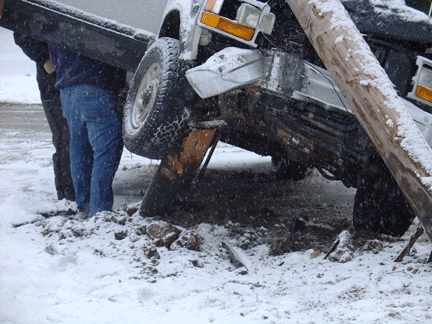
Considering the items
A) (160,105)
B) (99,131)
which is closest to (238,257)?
(160,105)

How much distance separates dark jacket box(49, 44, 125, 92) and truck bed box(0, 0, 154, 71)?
80 millimetres

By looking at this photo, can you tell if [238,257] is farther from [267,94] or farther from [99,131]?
[99,131]

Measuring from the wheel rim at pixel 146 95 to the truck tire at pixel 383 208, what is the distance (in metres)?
1.57

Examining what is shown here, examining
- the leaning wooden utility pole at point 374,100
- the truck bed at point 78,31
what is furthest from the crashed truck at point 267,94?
the truck bed at point 78,31

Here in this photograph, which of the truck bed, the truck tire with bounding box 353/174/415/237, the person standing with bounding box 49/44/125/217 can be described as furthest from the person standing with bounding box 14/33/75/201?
the truck tire with bounding box 353/174/415/237

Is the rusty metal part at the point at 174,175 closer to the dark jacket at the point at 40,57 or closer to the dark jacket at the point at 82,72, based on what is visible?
the dark jacket at the point at 82,72

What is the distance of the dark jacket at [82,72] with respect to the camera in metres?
3.56

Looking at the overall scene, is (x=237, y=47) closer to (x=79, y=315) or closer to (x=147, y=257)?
(x=147, y=257)

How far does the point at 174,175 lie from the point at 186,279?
1210 millimetres

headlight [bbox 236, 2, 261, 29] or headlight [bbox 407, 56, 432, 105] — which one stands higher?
headlight [bbox 236, 2, 261, 29]

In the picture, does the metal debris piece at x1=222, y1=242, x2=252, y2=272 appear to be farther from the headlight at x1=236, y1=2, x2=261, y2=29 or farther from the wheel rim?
the headlight at x1=236, y1=2, x2=261, y2=29

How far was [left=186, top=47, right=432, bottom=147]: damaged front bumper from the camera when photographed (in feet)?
7.08

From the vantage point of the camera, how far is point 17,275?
2184 mm

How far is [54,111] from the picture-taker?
437cm
